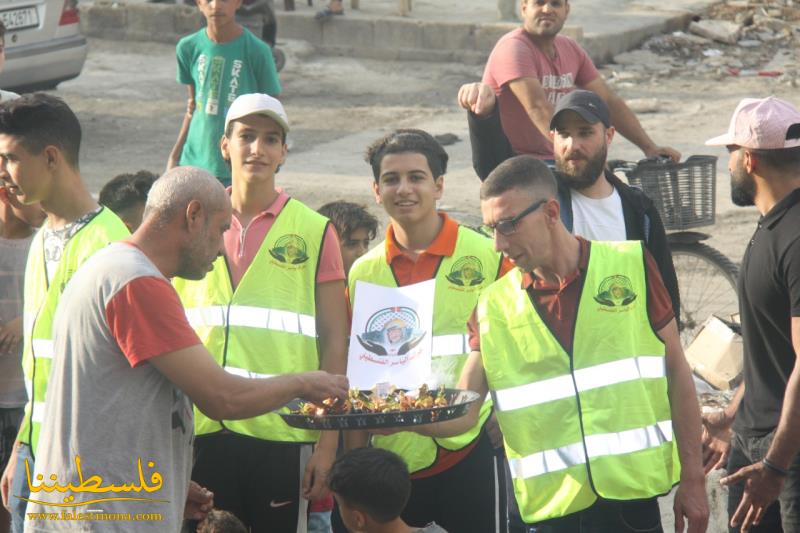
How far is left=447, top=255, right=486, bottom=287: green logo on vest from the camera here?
5617mm

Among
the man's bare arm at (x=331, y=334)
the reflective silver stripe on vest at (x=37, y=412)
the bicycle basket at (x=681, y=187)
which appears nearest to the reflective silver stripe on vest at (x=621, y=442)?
the man's bare arm at (x=331, y=334)

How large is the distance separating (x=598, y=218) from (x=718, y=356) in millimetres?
2396

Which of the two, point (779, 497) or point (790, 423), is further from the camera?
point (779, 497)

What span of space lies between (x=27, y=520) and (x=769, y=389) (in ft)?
8.89

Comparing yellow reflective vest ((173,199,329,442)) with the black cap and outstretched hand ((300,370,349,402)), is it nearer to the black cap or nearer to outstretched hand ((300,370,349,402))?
outstretched hand ((300,370,349,402))

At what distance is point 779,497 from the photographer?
5074 mm

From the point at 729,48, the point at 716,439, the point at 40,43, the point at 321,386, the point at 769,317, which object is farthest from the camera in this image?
the point at 729,48

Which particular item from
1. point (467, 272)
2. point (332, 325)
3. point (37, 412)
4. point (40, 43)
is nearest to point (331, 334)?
point (332, 325)

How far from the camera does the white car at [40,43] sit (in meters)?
13.5

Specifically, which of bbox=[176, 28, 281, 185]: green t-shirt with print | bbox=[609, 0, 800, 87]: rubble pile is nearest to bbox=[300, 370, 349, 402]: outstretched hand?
bbox=[176, 28, 281, 185]: green t-shirt with print

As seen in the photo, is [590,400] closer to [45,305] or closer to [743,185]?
[743,185]

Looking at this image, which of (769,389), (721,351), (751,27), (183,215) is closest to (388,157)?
(183,215)

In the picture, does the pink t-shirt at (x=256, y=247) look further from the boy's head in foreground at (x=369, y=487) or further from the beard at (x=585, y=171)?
the beard at (x=585, y=171)

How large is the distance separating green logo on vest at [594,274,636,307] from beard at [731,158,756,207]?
0.66 meters
